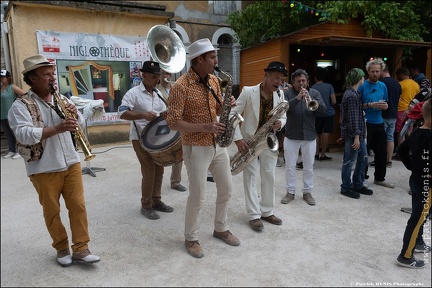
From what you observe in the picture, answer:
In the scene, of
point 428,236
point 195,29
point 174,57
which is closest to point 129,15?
point 195,29

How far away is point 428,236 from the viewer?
10.6ft

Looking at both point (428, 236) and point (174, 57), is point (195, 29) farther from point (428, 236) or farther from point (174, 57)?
point (428, 236)

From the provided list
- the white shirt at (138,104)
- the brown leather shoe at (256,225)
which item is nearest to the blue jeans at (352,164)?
the brown leather shoe at (256,225)

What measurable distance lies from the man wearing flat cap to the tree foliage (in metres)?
4.75

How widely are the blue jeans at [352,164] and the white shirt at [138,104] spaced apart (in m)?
2.65

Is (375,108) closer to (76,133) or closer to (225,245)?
(225,245)

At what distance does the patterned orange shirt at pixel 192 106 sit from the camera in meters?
2.83

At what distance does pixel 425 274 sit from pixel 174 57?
3.37 m

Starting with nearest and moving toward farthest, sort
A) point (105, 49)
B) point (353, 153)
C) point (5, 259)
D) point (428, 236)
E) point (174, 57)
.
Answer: point (5, 259)
point (428, 236)
point (174, 57)
point (353, 153)
point (105, 49)

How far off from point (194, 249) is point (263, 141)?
127 cm

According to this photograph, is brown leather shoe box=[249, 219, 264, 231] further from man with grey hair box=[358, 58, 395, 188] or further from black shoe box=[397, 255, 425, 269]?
man with grey hair box=[358, 58, 395, 188]

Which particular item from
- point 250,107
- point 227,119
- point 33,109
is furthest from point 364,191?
point 33,109

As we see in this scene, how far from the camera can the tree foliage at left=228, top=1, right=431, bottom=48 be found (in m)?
7.05

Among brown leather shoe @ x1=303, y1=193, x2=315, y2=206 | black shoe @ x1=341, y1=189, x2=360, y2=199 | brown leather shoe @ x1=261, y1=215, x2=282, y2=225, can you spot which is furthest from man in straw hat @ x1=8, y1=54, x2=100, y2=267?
black shoe @ x1=341, y1=189, x2=360, y2=199
